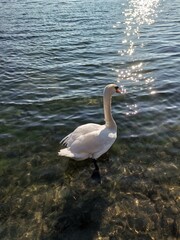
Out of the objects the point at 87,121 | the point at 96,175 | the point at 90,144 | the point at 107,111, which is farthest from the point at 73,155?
the point at 87,121

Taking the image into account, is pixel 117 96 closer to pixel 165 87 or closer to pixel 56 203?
pixel 165 87

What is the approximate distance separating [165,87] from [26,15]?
80.6 ft

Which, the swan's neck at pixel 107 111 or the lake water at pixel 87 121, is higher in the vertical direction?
the swan's neck at pixel 107 111

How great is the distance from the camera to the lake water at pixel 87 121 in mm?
8359

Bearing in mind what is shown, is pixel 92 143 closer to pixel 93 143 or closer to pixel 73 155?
pixel 93 143

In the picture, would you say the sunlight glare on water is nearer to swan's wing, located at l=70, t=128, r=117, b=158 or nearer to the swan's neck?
the swan's neck

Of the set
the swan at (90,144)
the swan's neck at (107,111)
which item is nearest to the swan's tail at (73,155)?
the swan at (90,144)

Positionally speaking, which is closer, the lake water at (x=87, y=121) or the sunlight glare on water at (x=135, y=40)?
the lake water at (x=87, y=121)

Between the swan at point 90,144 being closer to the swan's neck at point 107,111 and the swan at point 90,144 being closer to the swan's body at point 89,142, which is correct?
the swan's body at point 89,142

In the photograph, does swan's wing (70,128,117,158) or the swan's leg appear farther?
swan's wing (70,128,117,158)

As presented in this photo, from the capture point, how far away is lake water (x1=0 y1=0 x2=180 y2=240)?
27.4 ft

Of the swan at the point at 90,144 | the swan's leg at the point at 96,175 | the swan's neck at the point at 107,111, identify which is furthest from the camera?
the swan's neck at the point at 107,111

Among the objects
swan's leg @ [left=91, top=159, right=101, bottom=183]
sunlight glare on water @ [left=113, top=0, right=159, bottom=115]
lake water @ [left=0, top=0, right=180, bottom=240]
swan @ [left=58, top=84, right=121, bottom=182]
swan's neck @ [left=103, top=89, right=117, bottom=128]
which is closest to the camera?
lake water @ [left=0, top=0, right=180, bottom=240]

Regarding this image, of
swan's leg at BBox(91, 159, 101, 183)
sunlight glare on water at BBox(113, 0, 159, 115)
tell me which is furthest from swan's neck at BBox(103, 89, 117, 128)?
sunlight glare on water at BBox(113, 0, 159, 115)
